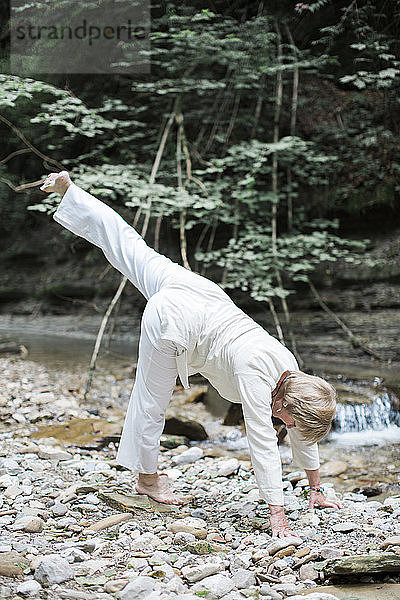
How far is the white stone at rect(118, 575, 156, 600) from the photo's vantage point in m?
1.46

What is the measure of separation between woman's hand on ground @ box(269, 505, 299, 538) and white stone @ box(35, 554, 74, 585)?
0.74 meters

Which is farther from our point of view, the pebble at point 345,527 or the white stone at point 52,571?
the pebble at point 345,527

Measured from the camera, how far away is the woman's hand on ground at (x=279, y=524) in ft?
6.37

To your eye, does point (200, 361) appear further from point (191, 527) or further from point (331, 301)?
point (331, 301)

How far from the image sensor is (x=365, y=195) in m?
6.27

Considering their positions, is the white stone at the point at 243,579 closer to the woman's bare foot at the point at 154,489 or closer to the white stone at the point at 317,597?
the white stone at the point at 317,597

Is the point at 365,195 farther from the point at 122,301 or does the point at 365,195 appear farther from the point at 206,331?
the point at 206,331

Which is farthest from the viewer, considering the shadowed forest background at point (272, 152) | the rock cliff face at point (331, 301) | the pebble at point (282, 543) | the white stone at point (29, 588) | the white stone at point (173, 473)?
the rock cliff face at point (331, 301)

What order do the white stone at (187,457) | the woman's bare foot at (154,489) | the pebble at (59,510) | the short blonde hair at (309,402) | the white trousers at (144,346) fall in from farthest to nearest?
the white stone at (187,457)
the woman's bare foot at (154,489)
the white trousers at (144,346)
the pebble at (59,510)
the short blonde hair at (309,402)

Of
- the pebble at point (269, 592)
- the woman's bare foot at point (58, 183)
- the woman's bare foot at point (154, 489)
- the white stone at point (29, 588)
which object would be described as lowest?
the woman's bare foot at point (154, 489)

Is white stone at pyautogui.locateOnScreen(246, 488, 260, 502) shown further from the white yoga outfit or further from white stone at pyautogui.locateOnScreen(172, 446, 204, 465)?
white stone at pyautogui.locateOnScreen(172, 446, 204, 465)

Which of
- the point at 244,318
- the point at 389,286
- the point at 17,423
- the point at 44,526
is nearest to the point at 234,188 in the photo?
the point at 389,286

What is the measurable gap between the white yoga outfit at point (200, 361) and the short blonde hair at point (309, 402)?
7cm

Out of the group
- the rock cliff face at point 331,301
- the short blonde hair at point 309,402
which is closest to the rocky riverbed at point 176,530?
the short blonde hair at point 309,402
